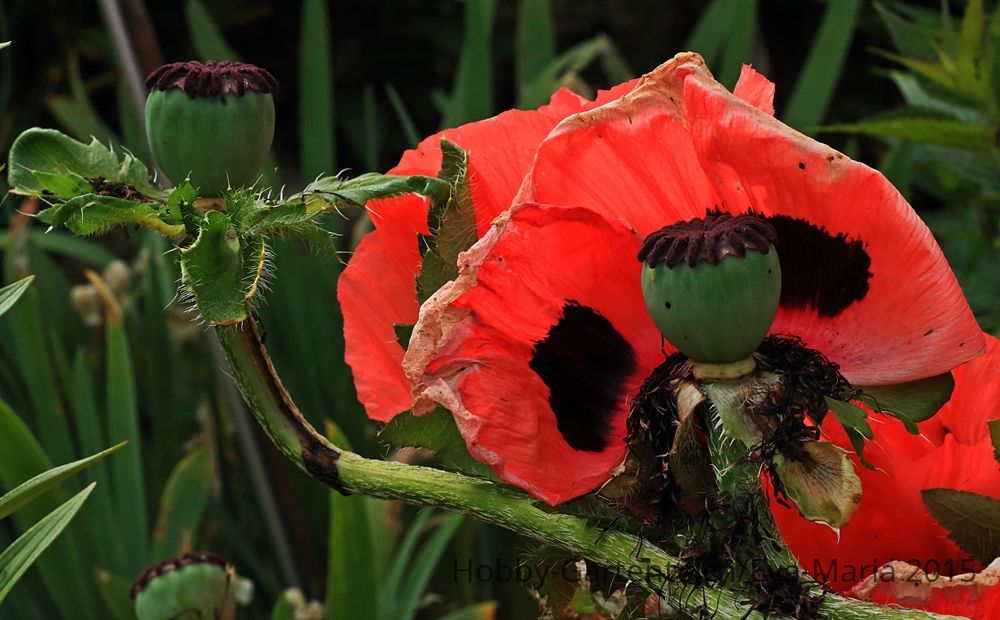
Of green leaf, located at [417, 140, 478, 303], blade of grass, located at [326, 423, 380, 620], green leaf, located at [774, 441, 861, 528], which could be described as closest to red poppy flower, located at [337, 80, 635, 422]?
green leaf, located at [417, 140, 478, 303]

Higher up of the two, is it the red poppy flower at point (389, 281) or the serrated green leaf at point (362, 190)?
the serrated green leaf at point (362, 190)

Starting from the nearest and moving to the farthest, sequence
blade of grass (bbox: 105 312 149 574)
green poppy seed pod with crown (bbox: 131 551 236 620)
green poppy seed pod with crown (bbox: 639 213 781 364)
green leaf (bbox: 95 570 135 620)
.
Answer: green poppy seed pod with crown (bbox: 639 213 781 364)
green poppy seed pod with crown (bbox: 131 551 236 620)
green leaf (bbox: 95 570 135 620)
blade of grass (bbox: 105 312 149 574)

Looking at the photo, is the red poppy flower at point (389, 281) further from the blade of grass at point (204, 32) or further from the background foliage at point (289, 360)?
the blade of grass at point (204, 32)

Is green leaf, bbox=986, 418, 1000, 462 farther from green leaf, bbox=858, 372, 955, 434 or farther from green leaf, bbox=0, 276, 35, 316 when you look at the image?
green leaf, bbox=0, 276, 35, 316

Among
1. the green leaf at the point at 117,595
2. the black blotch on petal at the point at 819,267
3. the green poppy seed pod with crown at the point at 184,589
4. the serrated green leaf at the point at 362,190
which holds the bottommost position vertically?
the green leaf at the point at 117,595

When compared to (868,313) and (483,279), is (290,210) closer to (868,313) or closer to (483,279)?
(483,279)

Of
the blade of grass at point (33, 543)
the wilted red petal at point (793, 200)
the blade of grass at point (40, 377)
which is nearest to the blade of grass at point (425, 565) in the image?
the blade of grass at point (40, 377)

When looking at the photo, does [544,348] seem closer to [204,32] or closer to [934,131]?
[934,131]
